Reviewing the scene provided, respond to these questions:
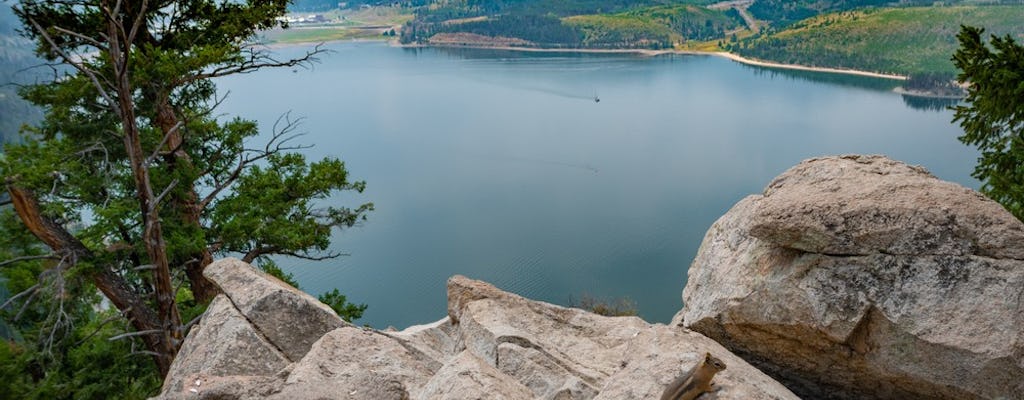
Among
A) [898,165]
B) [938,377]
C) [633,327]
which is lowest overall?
[633,327]

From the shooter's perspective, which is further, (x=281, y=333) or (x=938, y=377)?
(x=281, y=333)

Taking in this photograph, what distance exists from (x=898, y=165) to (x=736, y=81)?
373 feet

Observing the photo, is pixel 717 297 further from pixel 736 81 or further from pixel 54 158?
pixel 736 81

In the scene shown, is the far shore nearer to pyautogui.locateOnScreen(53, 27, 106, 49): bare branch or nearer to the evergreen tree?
the evergreen tree

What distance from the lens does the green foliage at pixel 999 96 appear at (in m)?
9.91

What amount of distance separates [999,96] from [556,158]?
179ft

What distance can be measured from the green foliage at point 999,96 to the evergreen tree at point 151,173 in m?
11.6

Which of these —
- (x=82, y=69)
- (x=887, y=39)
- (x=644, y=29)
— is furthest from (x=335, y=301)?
(x=644, y=29)

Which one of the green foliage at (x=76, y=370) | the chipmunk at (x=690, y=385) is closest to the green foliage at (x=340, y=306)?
the green foliage at (x=76, y=370)

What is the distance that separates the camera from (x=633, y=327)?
7.88 m

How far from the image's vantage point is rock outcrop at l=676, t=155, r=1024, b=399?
563 centimetres

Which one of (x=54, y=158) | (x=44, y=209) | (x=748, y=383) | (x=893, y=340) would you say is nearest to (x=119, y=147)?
(x=54, y=158)

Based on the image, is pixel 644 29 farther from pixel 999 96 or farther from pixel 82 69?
pixel 82 69

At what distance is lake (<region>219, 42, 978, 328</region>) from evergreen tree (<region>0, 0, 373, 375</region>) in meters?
4.37
